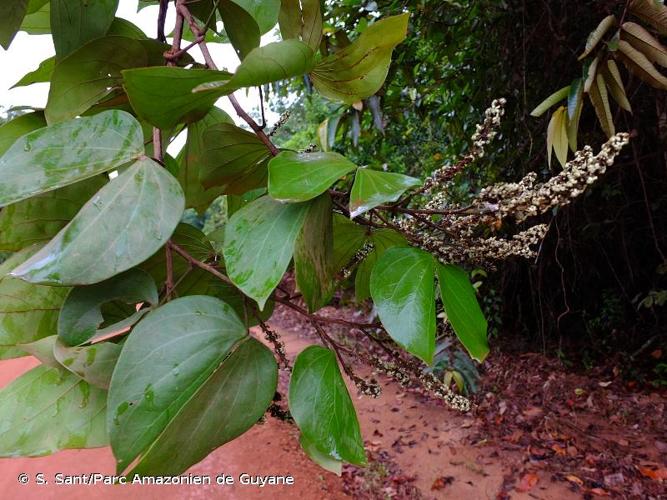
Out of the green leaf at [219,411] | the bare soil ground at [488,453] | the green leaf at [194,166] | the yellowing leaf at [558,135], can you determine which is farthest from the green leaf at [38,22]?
the bare soil ground at [488,453]

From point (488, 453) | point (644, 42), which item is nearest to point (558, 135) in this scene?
point (644, 42)

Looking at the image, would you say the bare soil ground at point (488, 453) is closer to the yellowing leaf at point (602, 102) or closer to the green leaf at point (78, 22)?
the yellowing leaf at point (602, 102)

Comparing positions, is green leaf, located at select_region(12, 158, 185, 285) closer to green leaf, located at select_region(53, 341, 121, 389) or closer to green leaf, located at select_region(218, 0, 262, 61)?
green leaf, located at select_region(53, 341, 121, 389)

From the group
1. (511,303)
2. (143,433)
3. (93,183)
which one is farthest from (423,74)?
(143,433)

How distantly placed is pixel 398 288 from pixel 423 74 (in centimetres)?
177

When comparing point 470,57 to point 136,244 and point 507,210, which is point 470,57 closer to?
point 507,210

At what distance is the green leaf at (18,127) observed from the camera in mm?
342

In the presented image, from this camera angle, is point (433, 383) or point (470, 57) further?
point (470, 57)

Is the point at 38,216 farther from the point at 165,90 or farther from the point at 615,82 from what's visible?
the point at 615,82

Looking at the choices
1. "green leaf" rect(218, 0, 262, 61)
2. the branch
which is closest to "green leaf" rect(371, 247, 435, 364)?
the branch

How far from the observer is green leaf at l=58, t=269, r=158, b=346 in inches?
9.9

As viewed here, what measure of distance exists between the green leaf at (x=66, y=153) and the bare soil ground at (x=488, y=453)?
163 cm

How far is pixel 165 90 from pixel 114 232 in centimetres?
8

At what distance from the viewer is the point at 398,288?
0.93ft
